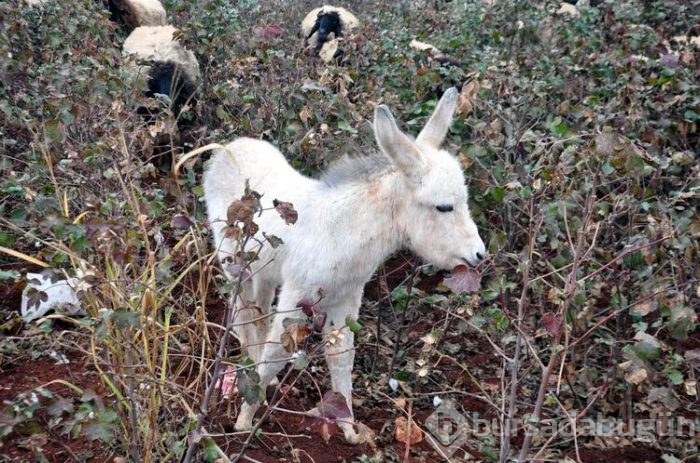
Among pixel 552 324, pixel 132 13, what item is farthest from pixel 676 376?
pixel 132 13

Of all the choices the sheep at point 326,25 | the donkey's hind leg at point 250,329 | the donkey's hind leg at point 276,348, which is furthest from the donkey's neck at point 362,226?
the sheep at point 326,25

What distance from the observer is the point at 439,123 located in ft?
12.0

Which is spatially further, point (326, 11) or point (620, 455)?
→ point (326, 11)

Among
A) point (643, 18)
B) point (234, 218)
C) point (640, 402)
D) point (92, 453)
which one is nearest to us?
point (234, 218)

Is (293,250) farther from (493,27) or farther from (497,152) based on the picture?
(493,27)

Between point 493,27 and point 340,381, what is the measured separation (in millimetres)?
5280

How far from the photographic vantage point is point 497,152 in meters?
4.35

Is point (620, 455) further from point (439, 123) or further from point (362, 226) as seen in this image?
point (439, 123)

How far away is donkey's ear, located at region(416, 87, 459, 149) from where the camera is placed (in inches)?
143

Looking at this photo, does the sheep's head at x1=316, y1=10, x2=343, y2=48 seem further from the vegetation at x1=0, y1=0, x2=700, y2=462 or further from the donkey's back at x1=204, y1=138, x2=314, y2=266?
the donkey's back at x1=204, y1=138, x2=314, y2=266

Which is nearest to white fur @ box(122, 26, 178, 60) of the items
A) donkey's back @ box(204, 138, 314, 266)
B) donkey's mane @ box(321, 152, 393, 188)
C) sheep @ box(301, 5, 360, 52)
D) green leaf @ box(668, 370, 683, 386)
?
sheep @ box(301, 5, 360, 52)

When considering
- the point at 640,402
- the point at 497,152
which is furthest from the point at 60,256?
the point at 640,402

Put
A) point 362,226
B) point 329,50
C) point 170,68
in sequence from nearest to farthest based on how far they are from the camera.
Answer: point 362,226 → point 170,68 → point 329,50

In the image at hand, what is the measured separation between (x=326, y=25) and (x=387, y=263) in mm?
3485
